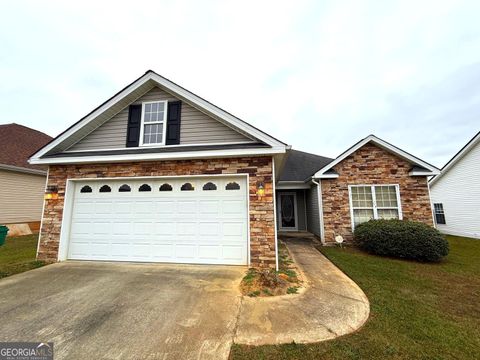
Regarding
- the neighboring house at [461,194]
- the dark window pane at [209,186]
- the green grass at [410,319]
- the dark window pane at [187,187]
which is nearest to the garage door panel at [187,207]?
the dark window pane at [187,187]

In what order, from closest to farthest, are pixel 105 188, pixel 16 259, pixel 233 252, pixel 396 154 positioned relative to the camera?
pixel 233 252 → pixel 105 188 → pixel 16 259 → pixel 396 154

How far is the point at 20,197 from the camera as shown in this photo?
1277cm

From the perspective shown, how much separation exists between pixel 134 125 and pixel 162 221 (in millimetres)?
3509

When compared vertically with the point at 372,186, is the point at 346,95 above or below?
above

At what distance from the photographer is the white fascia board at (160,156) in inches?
237

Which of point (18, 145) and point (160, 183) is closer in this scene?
point (160, 183)

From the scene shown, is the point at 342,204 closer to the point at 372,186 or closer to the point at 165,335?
the point at 372,186

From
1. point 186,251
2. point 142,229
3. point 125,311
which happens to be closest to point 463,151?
point 186,251

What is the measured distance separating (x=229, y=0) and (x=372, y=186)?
10.1 meters

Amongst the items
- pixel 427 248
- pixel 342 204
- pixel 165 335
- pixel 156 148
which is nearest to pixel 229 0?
pixel 156 148

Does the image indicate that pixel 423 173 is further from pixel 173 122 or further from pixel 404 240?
pixel 173 122

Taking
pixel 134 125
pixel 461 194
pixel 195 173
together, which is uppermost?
pixel 134 125

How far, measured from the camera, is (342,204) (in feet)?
32.4

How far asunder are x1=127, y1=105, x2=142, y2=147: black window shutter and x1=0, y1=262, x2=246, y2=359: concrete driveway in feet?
13.3
